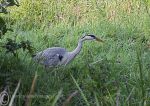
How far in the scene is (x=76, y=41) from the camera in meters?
5.32

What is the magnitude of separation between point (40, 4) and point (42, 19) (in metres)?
0.31

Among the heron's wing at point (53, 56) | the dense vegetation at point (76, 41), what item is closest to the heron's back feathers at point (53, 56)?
the heron's wing at point (53, 56)

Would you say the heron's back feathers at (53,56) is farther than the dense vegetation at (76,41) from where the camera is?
Yes

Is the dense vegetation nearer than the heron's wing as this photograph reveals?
Yes

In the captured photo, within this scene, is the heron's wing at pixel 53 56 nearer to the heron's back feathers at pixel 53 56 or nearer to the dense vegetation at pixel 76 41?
the heron's back feathers at pixel 53 56

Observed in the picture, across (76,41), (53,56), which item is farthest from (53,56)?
(76,41)

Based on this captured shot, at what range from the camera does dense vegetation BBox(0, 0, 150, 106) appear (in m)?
3.29

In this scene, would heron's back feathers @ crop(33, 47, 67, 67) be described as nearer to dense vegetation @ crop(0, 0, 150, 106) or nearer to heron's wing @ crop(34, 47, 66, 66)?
heron's wing @ crop(34, 47, 66, 66)

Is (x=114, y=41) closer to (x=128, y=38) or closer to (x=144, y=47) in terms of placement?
(x=128, y=38)

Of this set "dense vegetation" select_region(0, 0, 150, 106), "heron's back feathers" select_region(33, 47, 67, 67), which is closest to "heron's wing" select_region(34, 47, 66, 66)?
→ "heron's back feathers" select_region(33, 47, 67, 67)

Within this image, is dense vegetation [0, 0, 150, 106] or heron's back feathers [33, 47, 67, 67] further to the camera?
heron's back feathers [33, 47, 67, 67]

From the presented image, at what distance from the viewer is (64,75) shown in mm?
3809

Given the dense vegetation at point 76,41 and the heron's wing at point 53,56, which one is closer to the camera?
the dense vegetation at point 76,41

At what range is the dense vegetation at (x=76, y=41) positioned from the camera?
3291mm
